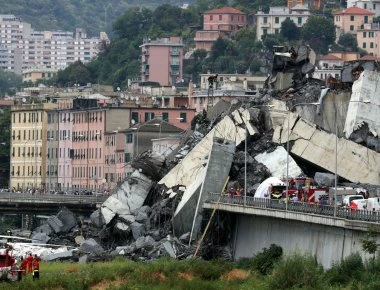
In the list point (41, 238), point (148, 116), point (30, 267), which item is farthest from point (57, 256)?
point (148, 116)

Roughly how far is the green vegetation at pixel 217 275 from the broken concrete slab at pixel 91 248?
320 inches

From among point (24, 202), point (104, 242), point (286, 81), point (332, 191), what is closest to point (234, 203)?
point (332, 191)

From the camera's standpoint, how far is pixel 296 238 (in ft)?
335

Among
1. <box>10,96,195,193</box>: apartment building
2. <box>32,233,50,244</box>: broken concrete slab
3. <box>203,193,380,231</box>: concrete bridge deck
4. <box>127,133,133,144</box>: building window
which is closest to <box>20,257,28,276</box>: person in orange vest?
<box>203,193,380,231</box>: concrete bridge deck

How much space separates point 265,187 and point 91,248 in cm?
1128

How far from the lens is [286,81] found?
435 ft

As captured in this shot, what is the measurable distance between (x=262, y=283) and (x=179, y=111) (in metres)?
103

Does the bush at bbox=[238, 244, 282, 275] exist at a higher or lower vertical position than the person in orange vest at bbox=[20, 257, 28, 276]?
higher

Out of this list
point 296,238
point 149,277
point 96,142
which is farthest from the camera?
point 96,142

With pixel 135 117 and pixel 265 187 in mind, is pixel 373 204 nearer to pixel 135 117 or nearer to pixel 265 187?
pixel 265 187

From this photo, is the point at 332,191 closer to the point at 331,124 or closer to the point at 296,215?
the point at 296,215

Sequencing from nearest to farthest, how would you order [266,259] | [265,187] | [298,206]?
[298,206], [266,259], [265,187]

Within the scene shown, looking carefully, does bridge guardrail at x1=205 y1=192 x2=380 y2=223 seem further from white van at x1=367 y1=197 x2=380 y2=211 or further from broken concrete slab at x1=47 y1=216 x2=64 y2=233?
broken concrete slab at x1=47 y1=216 x2=64 y2=233

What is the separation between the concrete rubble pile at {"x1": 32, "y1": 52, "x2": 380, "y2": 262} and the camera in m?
114
